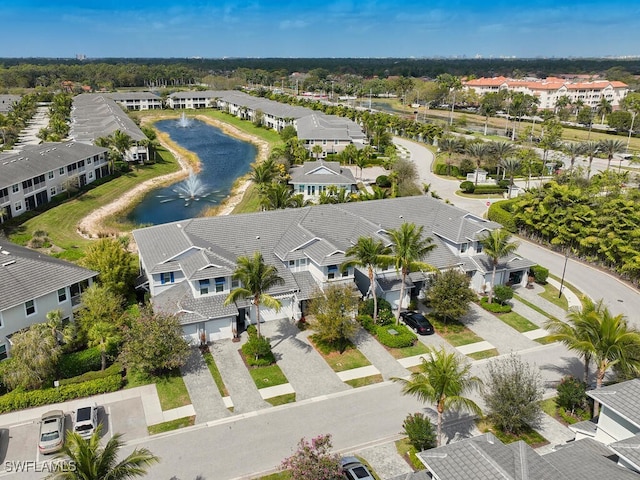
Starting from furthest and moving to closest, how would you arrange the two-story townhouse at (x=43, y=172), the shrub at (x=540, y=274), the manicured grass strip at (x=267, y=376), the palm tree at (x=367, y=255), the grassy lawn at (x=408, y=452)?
1. the two-story townhouse at (x=43, y=172)
2. the shrub at (x=540, y=274)
3. the palm tree at (x=367, y=255)
4. the manicured grass strip at (x=267, y=376)
5. the grassy lawn at (x=408, y=452)

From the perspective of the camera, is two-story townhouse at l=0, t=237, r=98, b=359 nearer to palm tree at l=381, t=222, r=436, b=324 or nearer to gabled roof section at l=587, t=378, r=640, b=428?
palm tree at l=381, t=222, r=436, b=324

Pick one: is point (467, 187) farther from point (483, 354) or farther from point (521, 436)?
point (521, 436)

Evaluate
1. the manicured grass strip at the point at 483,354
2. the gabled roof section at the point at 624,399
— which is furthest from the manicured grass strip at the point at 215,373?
the gabled roof section at the point at 624,399

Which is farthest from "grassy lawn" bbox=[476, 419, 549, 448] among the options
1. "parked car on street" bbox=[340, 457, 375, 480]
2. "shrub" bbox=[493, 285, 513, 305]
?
"shrub" bbox=[493, 285, 513, 305]

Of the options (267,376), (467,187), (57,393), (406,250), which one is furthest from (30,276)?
(467,187)

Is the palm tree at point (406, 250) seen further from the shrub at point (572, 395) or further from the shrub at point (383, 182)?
the shrub at point (383, 182)

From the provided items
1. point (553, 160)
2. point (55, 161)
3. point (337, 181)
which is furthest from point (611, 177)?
point (55, 161)

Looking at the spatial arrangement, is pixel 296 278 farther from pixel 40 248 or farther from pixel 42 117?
pixel 42 117
